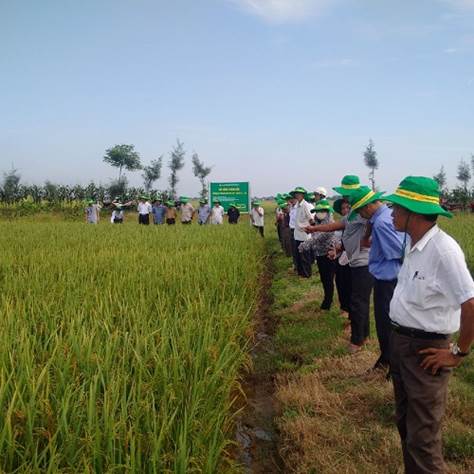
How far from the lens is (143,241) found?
28.6 ft

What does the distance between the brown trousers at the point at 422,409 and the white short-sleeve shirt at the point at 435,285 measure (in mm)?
95

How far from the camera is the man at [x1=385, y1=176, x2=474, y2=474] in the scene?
74.2 inches

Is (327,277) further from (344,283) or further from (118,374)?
(118,374)

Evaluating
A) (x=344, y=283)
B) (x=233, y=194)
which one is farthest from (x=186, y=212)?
(x=344, y=283)

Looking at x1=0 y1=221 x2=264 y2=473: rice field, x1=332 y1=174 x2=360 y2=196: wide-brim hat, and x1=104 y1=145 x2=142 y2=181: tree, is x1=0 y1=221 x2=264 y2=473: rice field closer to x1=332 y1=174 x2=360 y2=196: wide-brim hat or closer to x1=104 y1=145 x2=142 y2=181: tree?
x1=332 y1=174 x2=360 y2=196: wide-brim hat

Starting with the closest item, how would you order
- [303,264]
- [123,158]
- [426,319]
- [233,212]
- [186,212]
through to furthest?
1. [426,319]
2. [303,264]
3. [186,212]
4. [233,212]
5. [123,158]

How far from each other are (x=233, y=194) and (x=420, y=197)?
16.1 m

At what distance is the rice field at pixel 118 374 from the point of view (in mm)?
1704

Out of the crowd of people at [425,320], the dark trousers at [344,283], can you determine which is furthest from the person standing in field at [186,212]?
the crowd of people at [425,320]

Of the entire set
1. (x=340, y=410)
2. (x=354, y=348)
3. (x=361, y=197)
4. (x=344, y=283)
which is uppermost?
(x=361, y=197)

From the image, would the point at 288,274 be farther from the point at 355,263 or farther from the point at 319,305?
the point at 355,263

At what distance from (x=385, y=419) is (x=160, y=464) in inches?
71.0

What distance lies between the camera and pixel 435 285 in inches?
74.5

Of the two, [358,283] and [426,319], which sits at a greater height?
[426,319]
